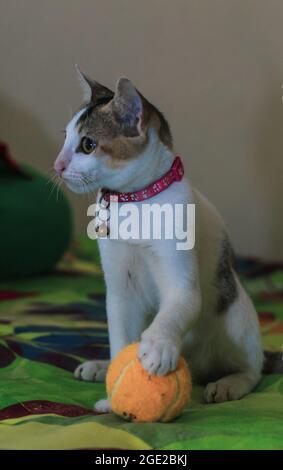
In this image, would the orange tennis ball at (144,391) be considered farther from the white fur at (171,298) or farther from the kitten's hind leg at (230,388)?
the kitten's hind leg at (230,388)

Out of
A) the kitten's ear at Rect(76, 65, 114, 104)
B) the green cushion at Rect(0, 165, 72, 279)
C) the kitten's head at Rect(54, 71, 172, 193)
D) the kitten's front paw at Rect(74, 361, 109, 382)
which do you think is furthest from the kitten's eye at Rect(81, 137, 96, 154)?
the green cushion at Rect(0, 165, 72, 279)

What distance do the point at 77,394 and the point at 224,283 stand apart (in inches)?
12.1

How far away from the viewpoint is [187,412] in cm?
102

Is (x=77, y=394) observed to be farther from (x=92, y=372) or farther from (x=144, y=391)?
(x=144, y=391)

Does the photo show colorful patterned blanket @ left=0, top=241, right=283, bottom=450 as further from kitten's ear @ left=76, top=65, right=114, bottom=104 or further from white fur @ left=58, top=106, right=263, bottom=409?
kitten's ear @ left=76, top=65, right=114, bottom=104

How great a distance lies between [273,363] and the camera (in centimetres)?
133

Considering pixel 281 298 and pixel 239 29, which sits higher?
pixel 239 29

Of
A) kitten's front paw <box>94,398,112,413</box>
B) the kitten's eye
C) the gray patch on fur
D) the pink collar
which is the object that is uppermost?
the kitten's eye

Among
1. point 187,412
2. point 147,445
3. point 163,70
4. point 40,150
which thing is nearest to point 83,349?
point 187,412

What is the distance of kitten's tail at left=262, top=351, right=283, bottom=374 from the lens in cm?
131

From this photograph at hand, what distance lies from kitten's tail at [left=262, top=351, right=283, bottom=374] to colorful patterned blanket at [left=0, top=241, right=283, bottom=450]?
0.05 metres

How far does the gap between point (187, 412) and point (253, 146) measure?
1.48m

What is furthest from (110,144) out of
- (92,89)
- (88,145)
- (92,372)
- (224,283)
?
(92,372)

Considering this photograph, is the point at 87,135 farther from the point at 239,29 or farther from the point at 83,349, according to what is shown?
the point at 239,29
